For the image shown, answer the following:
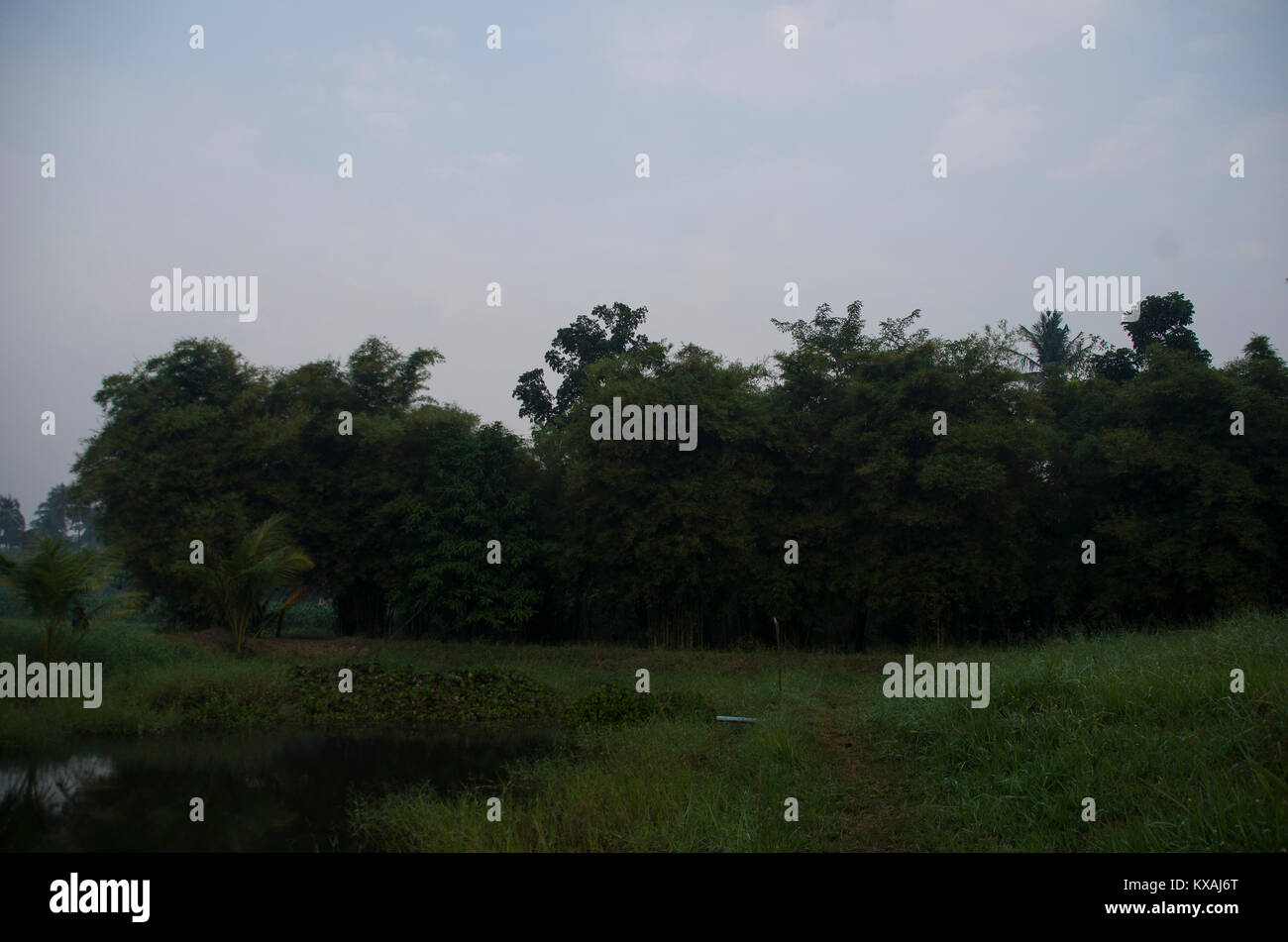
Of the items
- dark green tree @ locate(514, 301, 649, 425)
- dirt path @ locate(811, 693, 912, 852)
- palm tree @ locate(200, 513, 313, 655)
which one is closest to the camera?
dirt path @ locate(811, 693, 912, 852)

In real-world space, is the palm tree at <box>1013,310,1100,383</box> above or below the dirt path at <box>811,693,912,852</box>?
above

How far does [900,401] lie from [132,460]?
2075cm

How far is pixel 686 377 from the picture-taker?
20.5 meters

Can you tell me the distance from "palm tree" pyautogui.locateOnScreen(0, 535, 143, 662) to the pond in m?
3.79

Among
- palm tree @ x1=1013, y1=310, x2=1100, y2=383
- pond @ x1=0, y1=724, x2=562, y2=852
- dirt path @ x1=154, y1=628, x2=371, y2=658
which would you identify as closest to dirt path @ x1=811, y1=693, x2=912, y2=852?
pond @ x1=0, y1=724, x2=562, y2=852

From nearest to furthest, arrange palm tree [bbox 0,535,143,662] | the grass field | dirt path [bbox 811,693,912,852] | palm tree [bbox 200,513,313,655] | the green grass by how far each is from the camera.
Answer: the green grass → the grass field → dirt path [bbox 811,693,912,852] → palm tree [bbox 0,535,143,662] → palm tree [bbox 200,513,313,655]

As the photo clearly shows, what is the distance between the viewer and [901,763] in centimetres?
823

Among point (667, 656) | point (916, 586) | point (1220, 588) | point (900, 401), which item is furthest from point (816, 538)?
point (1220, 588)

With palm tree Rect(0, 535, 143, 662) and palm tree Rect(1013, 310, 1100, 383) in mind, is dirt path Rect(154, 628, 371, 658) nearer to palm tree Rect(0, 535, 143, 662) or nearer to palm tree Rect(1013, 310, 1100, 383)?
palm tree Rect(0, 535, 143, 662)

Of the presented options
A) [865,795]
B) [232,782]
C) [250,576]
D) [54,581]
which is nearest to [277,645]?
[250,576]

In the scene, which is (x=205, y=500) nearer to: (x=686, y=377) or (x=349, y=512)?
(x=349, y=512)

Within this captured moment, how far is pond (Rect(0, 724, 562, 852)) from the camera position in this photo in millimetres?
7434

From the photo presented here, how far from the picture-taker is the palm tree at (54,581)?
1326cm
